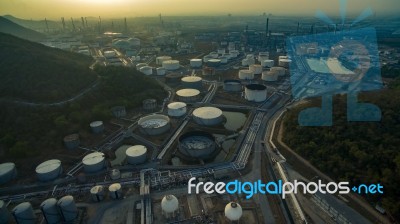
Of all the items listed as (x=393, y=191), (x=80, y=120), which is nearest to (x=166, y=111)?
(x=80, y=120)

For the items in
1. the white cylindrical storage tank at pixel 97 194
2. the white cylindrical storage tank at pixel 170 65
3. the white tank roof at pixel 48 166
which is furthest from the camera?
the white cylindrical storage tank at pixel 170 65

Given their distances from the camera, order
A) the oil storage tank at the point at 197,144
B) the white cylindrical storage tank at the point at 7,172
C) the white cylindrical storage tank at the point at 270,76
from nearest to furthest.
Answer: the white cylindrical storage tank at the point at 7,172
the oil storage tank at the point at 197,144
the white cylindrical storage tank at the point at 270,76

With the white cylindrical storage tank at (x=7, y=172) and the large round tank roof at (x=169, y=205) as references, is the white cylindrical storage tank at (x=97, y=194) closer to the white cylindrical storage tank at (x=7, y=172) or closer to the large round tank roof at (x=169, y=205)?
the large round tank roof at (x=169, y=205)

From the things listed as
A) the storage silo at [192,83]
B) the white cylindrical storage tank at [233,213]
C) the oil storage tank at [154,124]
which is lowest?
the white cylindrical storage tank at [233,213]

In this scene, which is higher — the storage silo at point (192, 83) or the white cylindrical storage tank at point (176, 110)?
the storage silo at point (192, 83)

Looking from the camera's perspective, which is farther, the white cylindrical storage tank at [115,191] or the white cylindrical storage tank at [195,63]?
the white cylindrical storage tank at [195,63]

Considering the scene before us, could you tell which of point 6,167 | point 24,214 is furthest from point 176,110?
point 24,214

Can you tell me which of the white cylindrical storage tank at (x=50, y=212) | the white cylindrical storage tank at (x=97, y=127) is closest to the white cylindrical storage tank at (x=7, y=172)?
the white cylindrical storage tank at (x=50, y=212)
